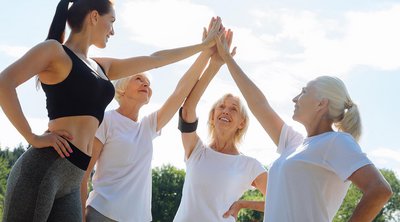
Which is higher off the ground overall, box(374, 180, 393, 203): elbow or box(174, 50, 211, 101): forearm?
box(174, 50, 211, 101): forearm

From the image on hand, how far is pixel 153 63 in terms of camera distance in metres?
5.73

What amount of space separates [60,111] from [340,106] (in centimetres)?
199

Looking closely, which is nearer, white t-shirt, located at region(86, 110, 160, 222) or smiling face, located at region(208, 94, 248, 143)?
white t-shirt, located at region(86, 110, 160, 222)

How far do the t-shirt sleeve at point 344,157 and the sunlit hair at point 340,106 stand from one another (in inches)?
9.3

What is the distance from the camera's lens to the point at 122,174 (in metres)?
5.84

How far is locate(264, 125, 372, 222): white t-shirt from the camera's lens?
171 inches

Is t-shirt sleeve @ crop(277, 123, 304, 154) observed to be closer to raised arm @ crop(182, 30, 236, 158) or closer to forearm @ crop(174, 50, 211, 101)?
raised arm @ crop(182, 30, 236, 158)

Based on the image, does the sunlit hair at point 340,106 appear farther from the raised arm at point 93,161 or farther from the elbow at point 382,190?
the raised arm at point 93,161

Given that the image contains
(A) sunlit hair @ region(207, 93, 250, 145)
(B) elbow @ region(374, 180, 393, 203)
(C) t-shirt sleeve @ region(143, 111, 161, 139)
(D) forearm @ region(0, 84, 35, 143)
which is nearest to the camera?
(B) elbow @ region(374, 180, 393, 203)

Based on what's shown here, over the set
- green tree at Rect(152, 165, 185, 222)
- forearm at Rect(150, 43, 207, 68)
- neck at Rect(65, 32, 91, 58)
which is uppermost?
green tree at Rect(152, 165, 185, 222)

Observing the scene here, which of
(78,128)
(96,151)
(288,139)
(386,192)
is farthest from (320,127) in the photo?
(96,151)

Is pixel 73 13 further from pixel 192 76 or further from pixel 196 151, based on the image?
pixel 196 151

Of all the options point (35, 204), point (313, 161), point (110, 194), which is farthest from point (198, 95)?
point (35, 204)

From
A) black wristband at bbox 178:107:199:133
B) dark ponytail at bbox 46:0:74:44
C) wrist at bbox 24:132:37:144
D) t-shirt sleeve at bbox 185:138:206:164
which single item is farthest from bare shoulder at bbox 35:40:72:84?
t-shirt sleeve at bbox 185:138:206:164
